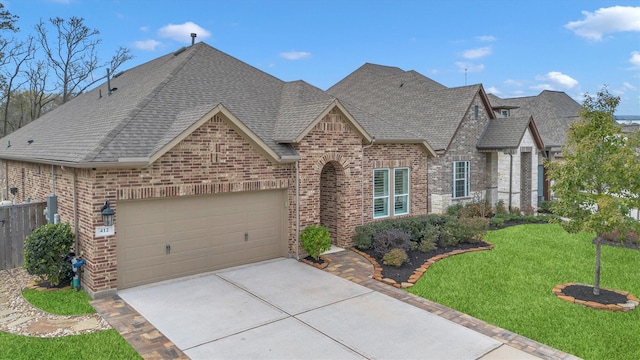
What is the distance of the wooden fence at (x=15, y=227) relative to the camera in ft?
37.1

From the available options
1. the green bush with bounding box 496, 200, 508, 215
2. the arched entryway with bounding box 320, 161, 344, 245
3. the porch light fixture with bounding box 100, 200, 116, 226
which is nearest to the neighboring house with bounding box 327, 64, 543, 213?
the green bush with bounding box 496, 200, 508, 215

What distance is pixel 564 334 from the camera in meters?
7.61

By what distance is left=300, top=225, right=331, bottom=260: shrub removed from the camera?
12.1 metres

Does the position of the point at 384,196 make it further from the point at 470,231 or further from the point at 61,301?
the point at 61,301

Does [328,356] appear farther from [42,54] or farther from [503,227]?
[42,54]

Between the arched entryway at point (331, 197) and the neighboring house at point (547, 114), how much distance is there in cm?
1370

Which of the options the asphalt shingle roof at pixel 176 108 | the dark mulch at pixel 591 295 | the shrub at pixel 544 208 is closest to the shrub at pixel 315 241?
the asphalt shingle roof at pixel 176 108

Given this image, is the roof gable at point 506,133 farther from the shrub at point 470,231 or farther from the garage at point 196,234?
the garage at point 196,234

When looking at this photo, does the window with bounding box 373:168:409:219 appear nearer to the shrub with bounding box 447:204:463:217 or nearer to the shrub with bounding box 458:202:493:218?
the shrub with bounding box 447:204:463:217

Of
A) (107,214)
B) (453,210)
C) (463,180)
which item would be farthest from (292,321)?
(463,180)

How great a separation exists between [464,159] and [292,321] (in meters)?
14.2

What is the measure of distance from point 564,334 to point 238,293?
655 centimetres

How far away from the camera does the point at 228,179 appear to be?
37.1 ft

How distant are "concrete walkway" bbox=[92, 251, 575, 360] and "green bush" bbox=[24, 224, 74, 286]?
1547 millimetres
